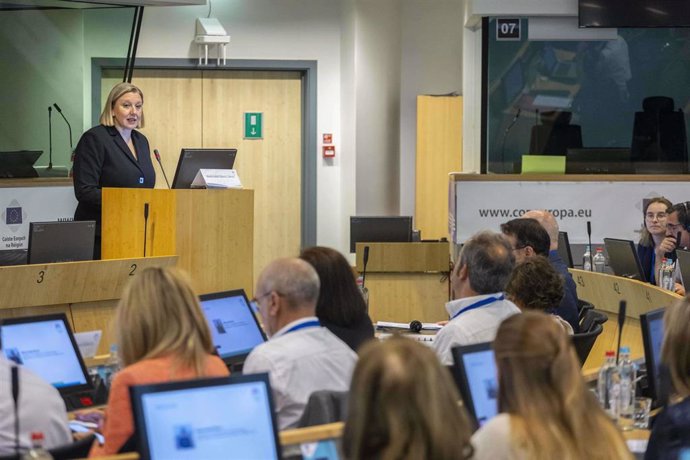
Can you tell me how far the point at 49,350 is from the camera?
13.5 ft

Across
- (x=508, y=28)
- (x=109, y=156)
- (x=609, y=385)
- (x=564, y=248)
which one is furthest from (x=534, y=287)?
(x=508, y=28)

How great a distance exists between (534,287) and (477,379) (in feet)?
5.50

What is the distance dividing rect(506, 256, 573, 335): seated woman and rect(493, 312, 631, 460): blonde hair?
2291 millimetres

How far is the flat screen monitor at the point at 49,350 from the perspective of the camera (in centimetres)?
403

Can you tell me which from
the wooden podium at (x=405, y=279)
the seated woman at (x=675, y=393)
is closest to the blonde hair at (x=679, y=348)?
the seated woman at (x=675, y=393)

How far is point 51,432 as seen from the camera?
323 centimetres

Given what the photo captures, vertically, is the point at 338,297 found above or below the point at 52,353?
above

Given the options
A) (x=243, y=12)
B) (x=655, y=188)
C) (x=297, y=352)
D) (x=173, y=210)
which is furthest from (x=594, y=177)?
(x=297, y=352)

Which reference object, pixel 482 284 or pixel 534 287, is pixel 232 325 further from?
pixel 534 287

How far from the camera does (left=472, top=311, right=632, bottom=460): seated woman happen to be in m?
2.54

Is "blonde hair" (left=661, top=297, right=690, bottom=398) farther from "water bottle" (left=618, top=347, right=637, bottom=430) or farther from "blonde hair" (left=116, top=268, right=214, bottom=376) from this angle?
"blonde hair" (left=116, top=268, right=214, bottom=376)

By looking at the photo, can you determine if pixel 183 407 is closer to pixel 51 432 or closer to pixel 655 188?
→ pixel 51 432

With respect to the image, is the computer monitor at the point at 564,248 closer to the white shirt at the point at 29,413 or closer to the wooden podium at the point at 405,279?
the wooden podium at the point at 405,279

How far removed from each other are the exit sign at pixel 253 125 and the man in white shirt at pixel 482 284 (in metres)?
7.19
